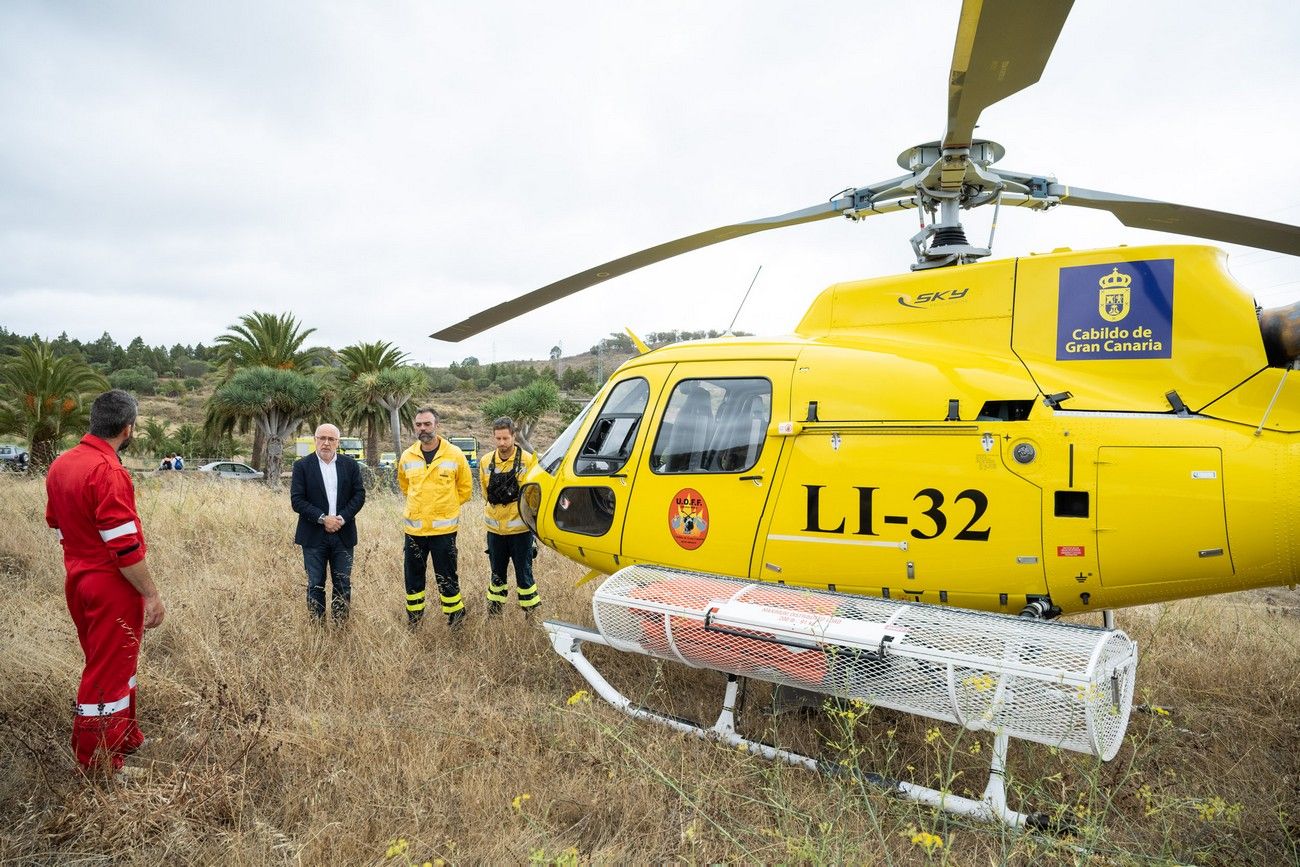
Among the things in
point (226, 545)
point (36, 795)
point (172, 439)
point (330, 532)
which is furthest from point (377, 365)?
point (36, 795)

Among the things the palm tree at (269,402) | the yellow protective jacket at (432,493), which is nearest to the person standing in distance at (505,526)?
the yellow protective jacket at (432,493)

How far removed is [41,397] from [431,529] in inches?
1114

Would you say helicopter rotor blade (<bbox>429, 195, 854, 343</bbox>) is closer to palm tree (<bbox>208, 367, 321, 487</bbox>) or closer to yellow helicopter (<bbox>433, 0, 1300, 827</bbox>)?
yellow helicopter (<bbox>433, 0, 1300, 827</bbox>)

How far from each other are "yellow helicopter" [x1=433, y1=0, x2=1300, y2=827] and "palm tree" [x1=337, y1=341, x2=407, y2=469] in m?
35.7

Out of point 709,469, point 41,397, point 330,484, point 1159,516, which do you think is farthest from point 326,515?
point 41,397

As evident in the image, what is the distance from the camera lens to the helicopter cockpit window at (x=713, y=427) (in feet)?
16.6

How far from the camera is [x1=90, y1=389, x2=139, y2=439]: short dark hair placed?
4.05m

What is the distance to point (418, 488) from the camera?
6.55 meters

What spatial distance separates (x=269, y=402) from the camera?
3378 cm

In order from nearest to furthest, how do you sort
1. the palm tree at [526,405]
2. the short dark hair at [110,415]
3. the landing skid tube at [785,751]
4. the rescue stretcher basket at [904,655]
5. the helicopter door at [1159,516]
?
the rescue stretcher basket at [904,655] → the landing skid tube at [785,751] → the helicopter door at [1159,516] → the short dark hair at [110,415] → the palm tree at [526,405]

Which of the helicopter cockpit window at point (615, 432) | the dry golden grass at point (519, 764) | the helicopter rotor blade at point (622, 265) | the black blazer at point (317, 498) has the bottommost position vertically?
the dry golden grass at point (519, 764)

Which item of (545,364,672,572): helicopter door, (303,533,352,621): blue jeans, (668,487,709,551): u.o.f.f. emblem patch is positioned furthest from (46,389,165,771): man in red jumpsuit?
(668,487,709,551): u.o.f.f. emblem patch

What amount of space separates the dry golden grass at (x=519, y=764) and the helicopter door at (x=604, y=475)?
958 mm

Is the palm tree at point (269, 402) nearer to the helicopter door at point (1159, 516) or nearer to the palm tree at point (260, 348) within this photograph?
the palm tree at point (260, 348)
